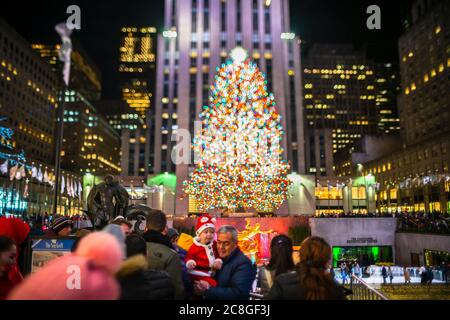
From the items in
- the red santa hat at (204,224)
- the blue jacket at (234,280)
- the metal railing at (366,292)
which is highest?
the red santa hat at (204,224)

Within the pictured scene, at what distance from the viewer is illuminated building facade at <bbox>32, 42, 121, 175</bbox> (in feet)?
440

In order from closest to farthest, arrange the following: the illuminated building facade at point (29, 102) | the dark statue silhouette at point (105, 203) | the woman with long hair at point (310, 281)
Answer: the woman with long hair at point (310, 281) < the dark statue silhouette at point (105, 203) < the illuminated building facade at point (29, 102)

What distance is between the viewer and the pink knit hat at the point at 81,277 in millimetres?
2592

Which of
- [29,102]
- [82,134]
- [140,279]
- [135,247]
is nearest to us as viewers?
[140,279]

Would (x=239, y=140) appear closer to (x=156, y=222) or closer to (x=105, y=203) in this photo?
(x=105, y=203)

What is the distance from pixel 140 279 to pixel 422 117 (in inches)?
3718

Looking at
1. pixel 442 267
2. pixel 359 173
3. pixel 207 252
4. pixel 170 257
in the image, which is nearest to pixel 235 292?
pixel 170 257

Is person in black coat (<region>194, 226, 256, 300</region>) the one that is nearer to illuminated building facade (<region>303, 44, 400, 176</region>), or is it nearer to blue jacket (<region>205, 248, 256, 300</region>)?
blue jacket (<region>205, 248, 256, 300</region>)

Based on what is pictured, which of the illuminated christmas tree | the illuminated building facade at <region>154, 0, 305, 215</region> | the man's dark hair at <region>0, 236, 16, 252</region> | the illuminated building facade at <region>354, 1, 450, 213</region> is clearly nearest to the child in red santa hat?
the man's dark hair at <region>0, 236, 16, 252</region>


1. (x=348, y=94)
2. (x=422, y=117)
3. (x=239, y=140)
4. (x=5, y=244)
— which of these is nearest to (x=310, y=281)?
(x=5, y=244)

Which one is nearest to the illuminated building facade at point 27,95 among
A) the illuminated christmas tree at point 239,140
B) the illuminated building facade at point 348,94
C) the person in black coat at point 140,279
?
the illuminated christmas tree at point 239,140

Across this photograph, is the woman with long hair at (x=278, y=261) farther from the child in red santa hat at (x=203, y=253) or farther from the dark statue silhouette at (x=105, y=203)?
the dark statue silhouette at (x=105, y=203)

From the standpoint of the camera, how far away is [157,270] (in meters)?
4.10

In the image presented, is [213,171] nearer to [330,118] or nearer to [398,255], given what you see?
[398,255]
